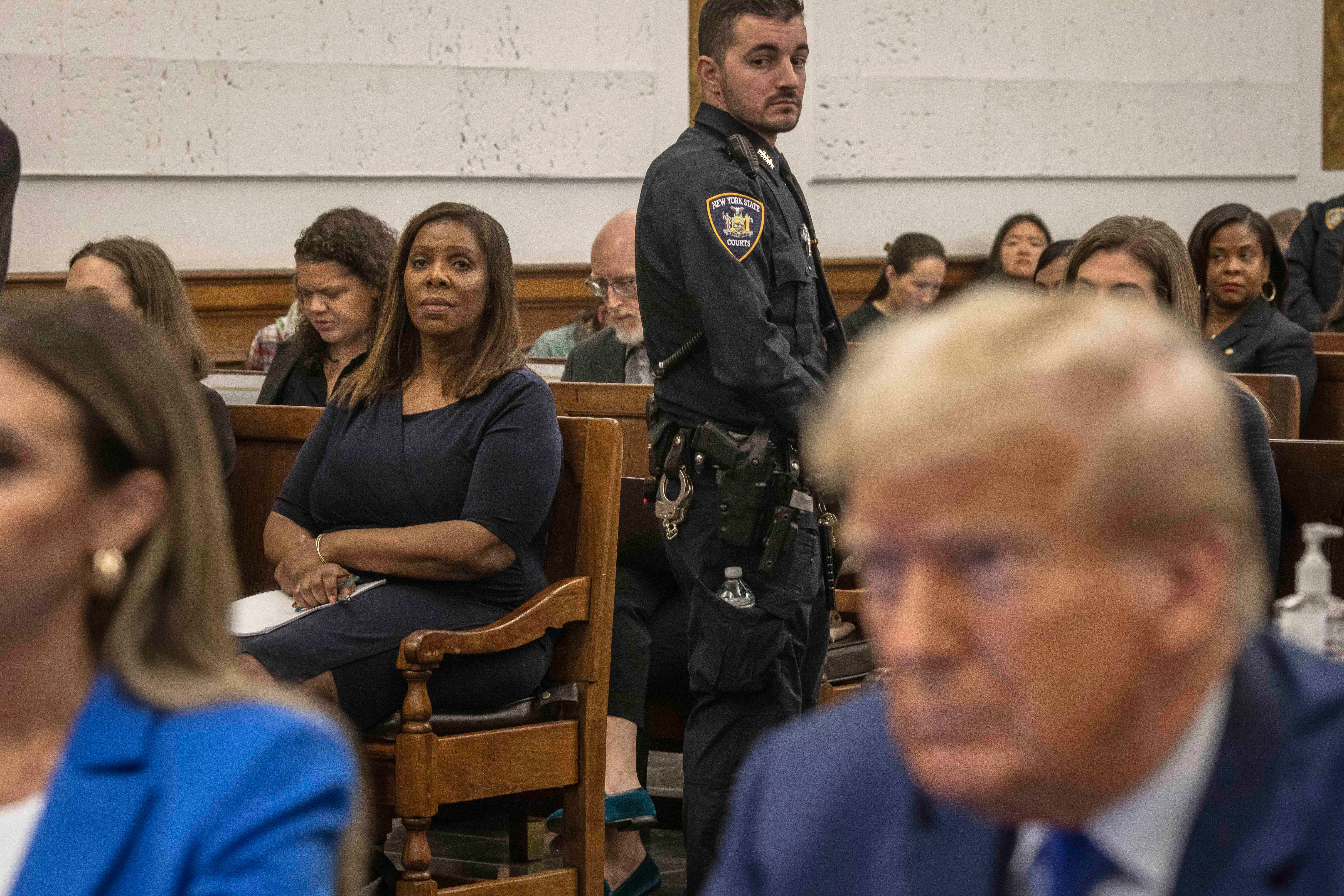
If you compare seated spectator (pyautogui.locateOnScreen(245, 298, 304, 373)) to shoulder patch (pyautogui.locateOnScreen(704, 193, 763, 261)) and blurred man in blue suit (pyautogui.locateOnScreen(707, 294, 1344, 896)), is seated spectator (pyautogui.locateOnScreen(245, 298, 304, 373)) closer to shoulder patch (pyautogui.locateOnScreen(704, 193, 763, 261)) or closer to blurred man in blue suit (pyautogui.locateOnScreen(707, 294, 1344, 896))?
shoulder patch (pyautogui.locateOnScreen(704, 193, 763, 261))

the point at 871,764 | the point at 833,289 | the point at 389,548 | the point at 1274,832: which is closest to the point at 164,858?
the point at 871,764

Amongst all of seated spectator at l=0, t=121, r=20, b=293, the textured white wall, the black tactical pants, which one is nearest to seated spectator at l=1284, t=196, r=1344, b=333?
the textured white wall

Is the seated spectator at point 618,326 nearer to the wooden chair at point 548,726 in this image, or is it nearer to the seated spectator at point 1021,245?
the wooden chair at point 548,726

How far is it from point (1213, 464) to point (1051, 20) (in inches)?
342

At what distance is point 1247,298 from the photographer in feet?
16.4

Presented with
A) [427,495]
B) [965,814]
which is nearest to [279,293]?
[427,495]

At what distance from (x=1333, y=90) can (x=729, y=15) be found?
25.5 ft

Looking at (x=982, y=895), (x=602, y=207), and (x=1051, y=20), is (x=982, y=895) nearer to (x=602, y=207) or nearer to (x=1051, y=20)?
(x=602, y=207)

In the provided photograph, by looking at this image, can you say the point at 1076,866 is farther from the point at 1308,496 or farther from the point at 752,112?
the point at 752,112

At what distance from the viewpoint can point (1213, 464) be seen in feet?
2.27

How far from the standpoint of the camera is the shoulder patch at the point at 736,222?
2.80 meters

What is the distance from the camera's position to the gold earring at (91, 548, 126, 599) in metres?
1.06

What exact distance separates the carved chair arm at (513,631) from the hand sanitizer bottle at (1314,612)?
1.61 metres

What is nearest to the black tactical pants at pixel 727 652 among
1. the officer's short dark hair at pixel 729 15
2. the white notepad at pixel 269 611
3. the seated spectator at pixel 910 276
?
the white notepad at pixel 269 611
